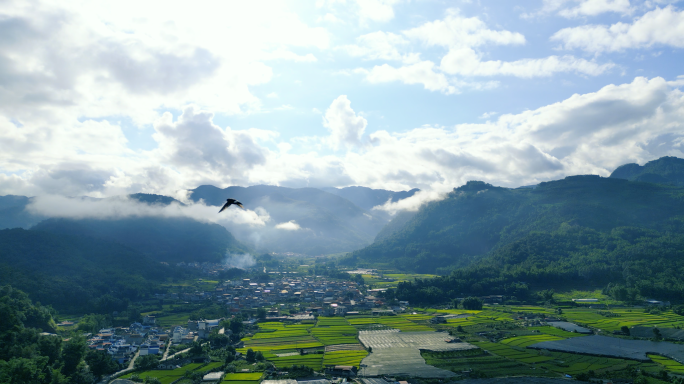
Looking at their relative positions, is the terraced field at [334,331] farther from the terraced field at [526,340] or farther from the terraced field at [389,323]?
the terraced field at [526,340]

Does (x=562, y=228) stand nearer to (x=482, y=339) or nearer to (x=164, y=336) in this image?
(x=482, y=339)

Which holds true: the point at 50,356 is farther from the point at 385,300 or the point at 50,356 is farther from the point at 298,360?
the point at 385,300

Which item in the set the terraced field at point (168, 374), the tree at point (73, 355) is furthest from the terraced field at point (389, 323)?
the tree at point (73, 355)

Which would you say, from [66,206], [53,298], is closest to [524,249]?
[53,298]

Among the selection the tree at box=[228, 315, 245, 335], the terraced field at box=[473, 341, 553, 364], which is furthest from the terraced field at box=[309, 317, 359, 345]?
the terraced field at box=[473, 341, 553, 364]

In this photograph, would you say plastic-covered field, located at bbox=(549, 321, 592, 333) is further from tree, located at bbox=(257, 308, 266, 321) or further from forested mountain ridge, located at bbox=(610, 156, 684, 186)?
forested mountain ridge, located at bbox=(610, 156, 684, 186)

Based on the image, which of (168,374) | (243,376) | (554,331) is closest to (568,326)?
(554,331)
